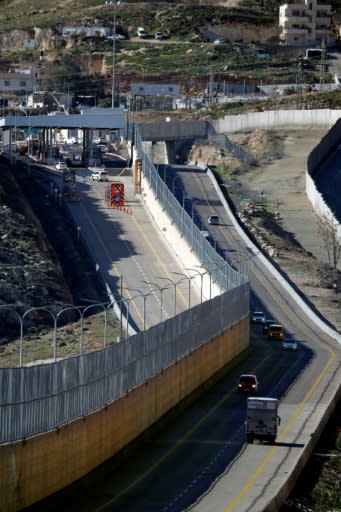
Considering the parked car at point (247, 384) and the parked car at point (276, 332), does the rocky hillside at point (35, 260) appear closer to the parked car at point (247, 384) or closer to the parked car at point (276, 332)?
the parked car at point (247, 384)

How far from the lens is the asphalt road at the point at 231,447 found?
168 feet

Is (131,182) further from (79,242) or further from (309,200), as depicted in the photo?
(79,242)

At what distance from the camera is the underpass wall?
156ft

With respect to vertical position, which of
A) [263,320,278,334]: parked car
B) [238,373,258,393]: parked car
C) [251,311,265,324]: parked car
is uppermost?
[238,373,258,393]: parked car

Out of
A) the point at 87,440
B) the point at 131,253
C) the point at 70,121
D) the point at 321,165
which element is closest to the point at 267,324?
the point at 131,253

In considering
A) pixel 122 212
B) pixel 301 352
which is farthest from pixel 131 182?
pixel 301 352

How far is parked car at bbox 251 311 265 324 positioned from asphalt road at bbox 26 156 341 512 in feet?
2.34

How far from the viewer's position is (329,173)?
150875mm

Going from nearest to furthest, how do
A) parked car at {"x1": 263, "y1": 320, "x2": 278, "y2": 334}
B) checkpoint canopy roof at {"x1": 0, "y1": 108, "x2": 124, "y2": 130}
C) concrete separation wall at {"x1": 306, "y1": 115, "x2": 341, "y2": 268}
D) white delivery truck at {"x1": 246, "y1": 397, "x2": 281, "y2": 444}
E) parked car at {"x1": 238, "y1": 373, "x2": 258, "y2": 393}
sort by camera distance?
white delivery truck at {"x1": 246, "y1": 397, "x2": 281, "y2": 444} < parked car at {"x1": 238, "y1": 373, "x2": 258, "y2": 393} < parked car at {"x1": 263, "y1": 320, "x2": 278, "y2": 334} < concrete separation wall at {"x1": 306, "y1": 115, "x2": 341, "y2": 268} < checkpoint canopy roof at {"x1": 0, "y1": 108, "x2": 124, "y2": 130}

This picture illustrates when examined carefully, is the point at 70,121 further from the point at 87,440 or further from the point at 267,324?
the point at 87,440

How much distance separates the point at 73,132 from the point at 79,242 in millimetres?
78172

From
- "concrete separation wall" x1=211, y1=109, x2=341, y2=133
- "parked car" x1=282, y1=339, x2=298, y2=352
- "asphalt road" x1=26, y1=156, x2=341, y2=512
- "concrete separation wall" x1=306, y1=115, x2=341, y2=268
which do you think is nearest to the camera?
"asphalt road" x1=26, y1=156, x2=341, y2=512

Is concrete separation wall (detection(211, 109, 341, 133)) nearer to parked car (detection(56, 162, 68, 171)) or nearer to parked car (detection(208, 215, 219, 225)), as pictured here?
parked car (detection(56, 162, 68, 171))

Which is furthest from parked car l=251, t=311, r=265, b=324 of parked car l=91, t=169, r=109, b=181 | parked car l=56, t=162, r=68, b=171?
parked car l=56, t=162, r=68, b=171
